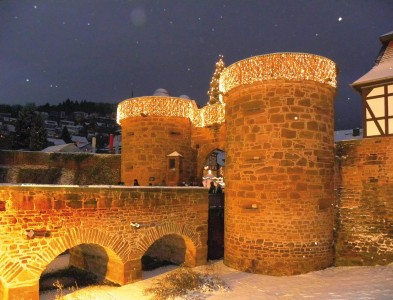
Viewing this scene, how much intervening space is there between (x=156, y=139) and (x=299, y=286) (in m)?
8.80

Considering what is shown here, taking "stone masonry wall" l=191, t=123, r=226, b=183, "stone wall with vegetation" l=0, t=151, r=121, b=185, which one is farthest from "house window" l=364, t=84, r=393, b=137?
"stone wall with vegetation" l=0, t=151, r=121, b=185

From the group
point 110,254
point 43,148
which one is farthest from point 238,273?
point 43,148

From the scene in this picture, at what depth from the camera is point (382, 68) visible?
12539 mm

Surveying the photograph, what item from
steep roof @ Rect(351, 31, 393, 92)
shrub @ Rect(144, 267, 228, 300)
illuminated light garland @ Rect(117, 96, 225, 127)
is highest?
steep roof @ Rect(351, 31, 393, 92)

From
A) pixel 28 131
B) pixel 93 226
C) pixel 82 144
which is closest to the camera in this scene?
pixel 93 226

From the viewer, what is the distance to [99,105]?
87.0 meters

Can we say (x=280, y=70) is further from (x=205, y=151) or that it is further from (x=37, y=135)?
(x=37, y=135)

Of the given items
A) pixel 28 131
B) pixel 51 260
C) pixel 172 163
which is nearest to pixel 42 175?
pixel 28 131

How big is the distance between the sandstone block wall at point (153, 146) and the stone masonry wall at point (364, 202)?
677 cm

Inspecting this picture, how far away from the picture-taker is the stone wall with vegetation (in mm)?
23125

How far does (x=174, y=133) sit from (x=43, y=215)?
8.38 m

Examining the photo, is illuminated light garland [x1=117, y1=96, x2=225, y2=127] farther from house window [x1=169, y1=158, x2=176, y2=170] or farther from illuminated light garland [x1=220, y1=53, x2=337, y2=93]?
illuminated light garland [x1=220, y1=53, x2=337, y2=93]

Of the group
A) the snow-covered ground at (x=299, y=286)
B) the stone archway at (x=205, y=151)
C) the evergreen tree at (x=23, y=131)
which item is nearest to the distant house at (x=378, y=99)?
the snow-covered ground at (x=299, y=286)

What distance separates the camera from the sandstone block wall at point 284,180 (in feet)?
34.0
